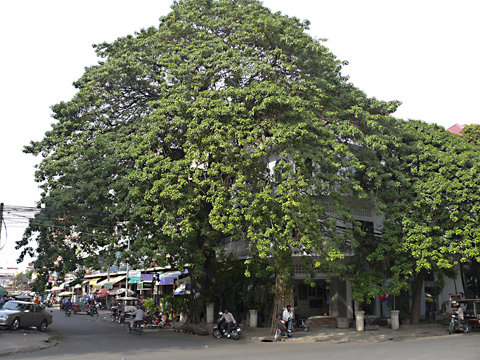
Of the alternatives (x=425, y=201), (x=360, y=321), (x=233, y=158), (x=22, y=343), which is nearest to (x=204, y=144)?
(x=233, y=158)

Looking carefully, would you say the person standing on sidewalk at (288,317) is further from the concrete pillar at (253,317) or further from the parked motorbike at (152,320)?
the parked motorbike at (152,320)

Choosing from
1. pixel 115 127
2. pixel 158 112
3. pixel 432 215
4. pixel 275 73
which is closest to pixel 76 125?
pixel 115 127

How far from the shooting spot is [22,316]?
65.5ft

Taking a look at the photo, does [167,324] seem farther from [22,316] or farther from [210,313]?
[22,316]

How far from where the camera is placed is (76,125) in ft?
62.2

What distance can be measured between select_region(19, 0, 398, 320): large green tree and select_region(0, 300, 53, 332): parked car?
4401 mm

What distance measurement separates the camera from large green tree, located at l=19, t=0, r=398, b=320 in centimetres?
1603

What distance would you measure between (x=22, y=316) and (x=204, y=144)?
500 inches

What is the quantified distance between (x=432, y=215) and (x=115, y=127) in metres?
15.7

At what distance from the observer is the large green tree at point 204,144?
1603 centimetres

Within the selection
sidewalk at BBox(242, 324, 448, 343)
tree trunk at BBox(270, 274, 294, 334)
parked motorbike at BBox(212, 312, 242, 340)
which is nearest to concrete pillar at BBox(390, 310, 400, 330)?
sidewalk at BBox(242, 324, 448, 343)

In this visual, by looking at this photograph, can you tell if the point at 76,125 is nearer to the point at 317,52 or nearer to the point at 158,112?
the point at 158,112

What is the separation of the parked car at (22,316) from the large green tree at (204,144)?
14.4 feet

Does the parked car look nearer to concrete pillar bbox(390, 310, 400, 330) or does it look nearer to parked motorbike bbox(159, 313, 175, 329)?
parked motorbike bbox(159, 313, 175, 329)
